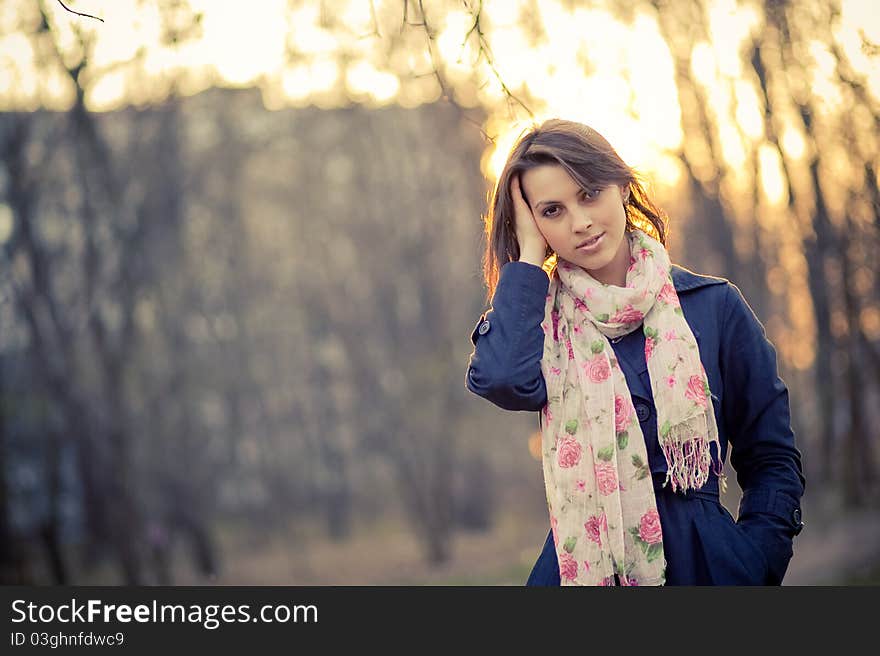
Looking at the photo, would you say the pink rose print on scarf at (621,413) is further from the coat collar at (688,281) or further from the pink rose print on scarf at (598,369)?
the coat collar at (688,281)

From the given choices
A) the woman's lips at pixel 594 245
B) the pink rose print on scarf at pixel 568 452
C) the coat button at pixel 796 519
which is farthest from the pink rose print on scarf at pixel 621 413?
the coat button at pixel 796 519

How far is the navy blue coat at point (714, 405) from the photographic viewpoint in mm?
2223

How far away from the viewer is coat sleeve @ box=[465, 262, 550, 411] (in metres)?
2.25

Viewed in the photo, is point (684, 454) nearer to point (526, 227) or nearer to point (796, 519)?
point (796, 519)

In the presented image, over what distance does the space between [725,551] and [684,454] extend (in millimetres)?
230

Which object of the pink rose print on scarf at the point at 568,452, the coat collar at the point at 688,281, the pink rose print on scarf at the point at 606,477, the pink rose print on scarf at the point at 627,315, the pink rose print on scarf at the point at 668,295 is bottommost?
the pink rose print on scarf at the point at 606,477

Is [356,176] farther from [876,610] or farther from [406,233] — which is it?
[876,610]

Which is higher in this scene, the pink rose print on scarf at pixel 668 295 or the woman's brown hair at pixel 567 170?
the woman's brown hair at pixel 567 170

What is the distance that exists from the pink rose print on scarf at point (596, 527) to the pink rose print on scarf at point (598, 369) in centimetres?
31

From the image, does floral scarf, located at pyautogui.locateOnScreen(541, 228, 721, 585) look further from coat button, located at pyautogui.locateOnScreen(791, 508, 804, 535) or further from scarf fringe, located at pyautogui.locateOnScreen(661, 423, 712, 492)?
coat button, located at pyautogui.locateOnScreen(791, 508, 804, 535)

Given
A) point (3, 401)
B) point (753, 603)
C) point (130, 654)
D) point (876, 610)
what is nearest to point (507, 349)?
Answer: point (753, 603)

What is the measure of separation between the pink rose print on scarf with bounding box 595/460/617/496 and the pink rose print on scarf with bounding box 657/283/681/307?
0.40 m

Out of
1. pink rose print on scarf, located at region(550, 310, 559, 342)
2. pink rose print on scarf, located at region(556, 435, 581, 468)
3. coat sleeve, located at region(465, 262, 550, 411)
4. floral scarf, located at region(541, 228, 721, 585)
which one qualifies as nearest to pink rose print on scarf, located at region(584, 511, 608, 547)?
floral scarf, located at region(541, 228, 721, 585)

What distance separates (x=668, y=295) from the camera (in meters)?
2.30
